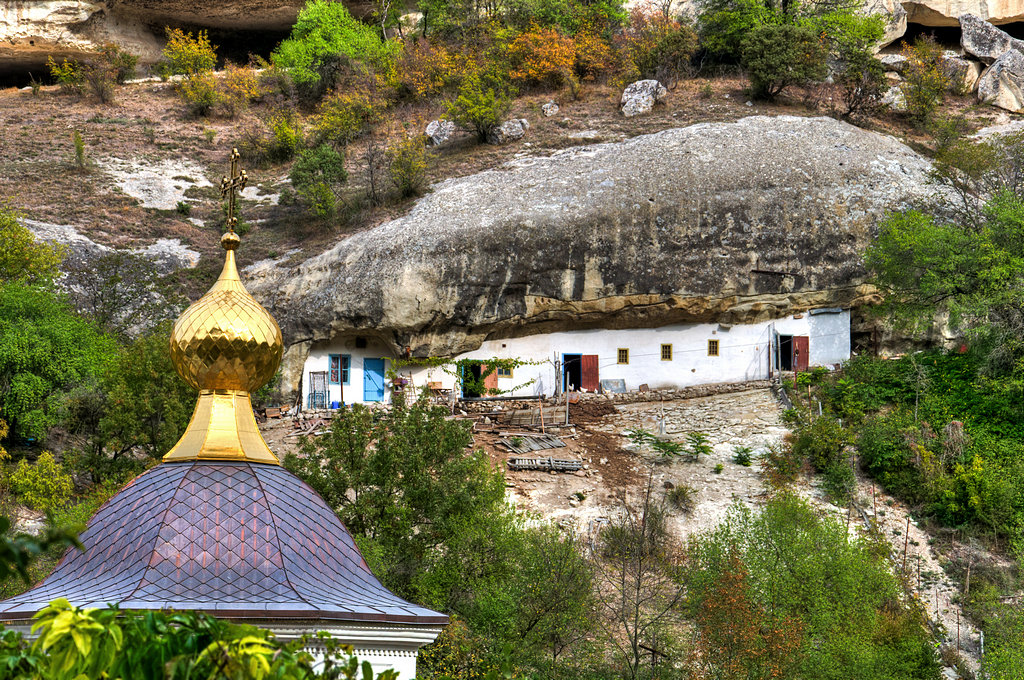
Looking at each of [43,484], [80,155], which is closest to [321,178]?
[80,155]

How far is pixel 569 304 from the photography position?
3088 centimetres

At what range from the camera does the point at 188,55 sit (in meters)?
48.8

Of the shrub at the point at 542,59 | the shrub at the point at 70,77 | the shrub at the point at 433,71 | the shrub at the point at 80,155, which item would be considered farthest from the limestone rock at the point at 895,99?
the shrub at the point at 70,77

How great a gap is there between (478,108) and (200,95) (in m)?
14.7

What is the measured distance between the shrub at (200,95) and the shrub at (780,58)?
20465 millimetres

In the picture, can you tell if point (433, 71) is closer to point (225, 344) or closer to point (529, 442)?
point (529, 442)

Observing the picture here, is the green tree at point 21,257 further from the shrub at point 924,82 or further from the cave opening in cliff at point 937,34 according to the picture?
the cave opening in cliff at point 937,34

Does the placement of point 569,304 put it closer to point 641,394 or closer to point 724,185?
point 641,394

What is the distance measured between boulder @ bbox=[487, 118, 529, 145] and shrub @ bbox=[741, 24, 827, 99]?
7.79 m

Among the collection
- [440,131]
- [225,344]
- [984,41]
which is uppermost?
[984,41]

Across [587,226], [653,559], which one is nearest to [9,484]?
[653,559]

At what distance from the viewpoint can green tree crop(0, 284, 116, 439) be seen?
2653cm

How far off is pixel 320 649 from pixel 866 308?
88.6ft

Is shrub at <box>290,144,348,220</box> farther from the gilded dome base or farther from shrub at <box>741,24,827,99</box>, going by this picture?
the gilded dome base
